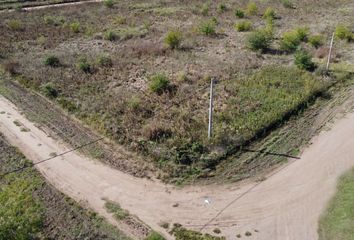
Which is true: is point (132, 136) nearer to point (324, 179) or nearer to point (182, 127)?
point (182, 127)

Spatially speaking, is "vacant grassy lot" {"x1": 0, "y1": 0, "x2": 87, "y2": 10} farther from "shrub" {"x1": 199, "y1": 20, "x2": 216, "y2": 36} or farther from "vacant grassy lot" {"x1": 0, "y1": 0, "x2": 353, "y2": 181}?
"shrub" {"x1": 199, "y1": 20, "x2": 216, "y2": 36}

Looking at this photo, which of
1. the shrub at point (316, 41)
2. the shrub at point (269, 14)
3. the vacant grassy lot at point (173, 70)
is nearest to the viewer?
the vacant grassy lot at point (173, 70)

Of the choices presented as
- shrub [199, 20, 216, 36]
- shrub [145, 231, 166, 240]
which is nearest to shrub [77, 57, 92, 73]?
shrub [199, 20, 216, 36]

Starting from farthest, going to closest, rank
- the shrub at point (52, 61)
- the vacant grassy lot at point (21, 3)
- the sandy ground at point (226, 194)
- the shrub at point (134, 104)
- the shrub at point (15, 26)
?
the vacant grassy lot at point (21, 3), the shrub at point (15, 26), the shrub at point (52, 61), the shrub at point (134, 104), the sandy ground at point (226, 194)

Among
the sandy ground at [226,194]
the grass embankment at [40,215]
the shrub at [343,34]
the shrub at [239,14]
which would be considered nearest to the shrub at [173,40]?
the shrub at [239,14]

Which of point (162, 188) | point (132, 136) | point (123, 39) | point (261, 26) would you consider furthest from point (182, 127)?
point (261, 26)

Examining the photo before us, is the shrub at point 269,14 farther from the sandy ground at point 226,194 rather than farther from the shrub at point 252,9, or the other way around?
the sandy ground at point 226,194
